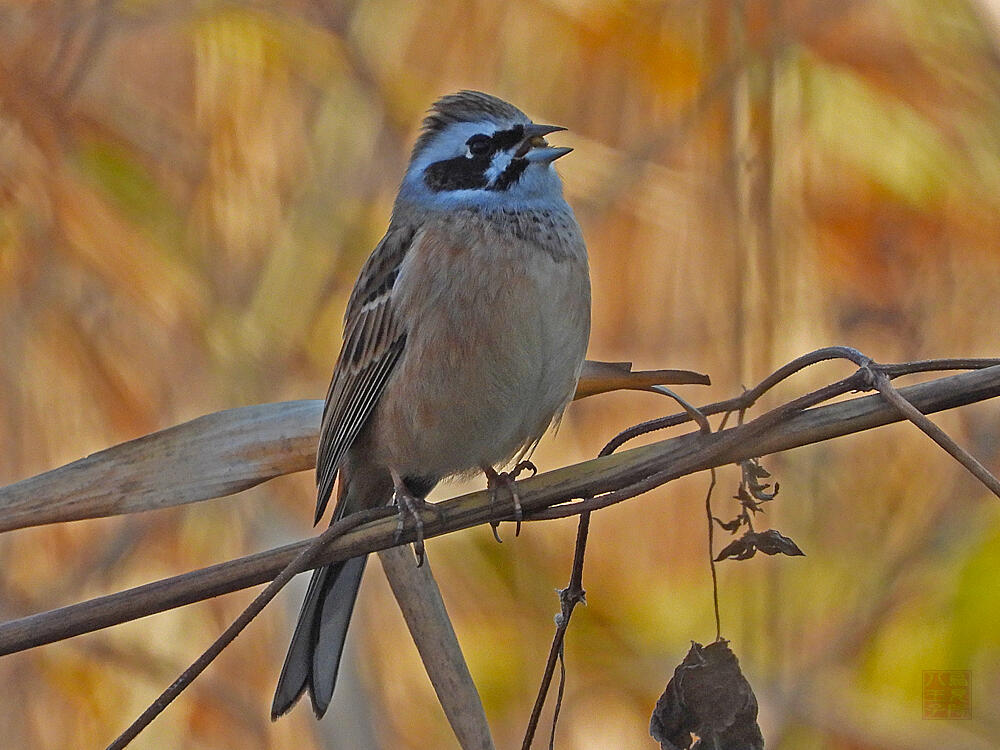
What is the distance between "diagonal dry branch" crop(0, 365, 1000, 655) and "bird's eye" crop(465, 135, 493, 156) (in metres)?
1.10

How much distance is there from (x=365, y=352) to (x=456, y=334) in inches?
10.1

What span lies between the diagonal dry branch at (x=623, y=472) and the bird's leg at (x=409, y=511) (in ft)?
0.52

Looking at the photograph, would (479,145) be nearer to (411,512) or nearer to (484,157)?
(484,157)

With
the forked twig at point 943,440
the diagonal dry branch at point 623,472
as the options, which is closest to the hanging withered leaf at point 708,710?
the diagonal dry branch at point 623,472

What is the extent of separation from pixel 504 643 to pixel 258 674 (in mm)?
571

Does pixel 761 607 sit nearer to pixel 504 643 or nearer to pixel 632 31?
pixel 504 643

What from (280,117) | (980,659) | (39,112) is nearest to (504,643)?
(980,659)

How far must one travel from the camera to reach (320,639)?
2002 millimetres

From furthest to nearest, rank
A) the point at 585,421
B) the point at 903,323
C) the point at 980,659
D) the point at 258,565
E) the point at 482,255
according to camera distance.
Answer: the point at 585,421
the point at 903,323
the point at 980,659
the point at 482,255
the point at 258,565

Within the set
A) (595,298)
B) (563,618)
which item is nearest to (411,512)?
(563,618)

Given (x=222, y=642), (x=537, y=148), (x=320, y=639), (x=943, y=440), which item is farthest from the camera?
(x=537, y=148)

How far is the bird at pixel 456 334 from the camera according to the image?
2053 mm

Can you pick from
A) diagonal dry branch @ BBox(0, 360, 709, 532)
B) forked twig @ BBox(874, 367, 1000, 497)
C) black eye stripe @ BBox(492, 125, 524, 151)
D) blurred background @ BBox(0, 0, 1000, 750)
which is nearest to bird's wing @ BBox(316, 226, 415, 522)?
black eye stripe @ BBox(492, 125, 524, 151)

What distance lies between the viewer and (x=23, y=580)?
256 cm
